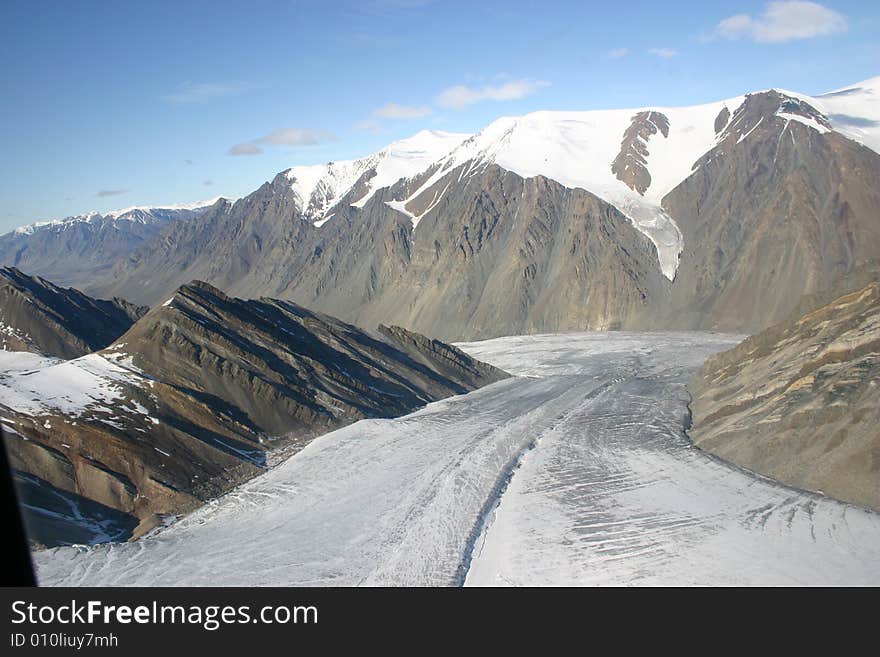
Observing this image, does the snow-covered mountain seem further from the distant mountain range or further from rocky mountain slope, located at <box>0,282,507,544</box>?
rocky mountain slope, located at <box>0,282,507,544</box>

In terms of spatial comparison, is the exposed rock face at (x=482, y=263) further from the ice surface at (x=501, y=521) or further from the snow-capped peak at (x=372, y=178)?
the ice surface at (x=501, y=521)

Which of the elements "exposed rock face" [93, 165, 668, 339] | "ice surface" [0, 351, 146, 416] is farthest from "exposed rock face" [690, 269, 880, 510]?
"exposed rock face" [93, 165, 668, 339]

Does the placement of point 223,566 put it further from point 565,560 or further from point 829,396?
point 829,396

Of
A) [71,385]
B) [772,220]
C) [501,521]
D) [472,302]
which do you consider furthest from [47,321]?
[772,220]

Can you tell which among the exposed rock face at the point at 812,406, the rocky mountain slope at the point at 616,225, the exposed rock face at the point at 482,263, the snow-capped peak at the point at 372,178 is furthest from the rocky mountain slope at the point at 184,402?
the snow-capped peak at the point at 372,178

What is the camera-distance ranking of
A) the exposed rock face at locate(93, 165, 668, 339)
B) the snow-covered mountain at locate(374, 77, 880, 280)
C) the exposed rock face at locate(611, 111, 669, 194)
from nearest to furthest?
1. the exposed rock face at locate(93, 165, 668, 339)
2. the snow-covered mountain at locate(374, 77, 880, 280)
3. the exposed rock face at locate(611, 111, 669, 194)
